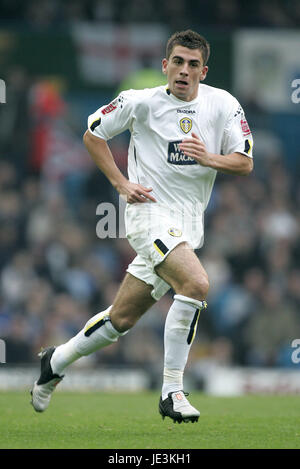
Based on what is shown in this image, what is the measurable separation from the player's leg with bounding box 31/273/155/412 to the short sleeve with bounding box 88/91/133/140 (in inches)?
40.0

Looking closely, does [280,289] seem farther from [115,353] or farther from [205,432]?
[205,432]

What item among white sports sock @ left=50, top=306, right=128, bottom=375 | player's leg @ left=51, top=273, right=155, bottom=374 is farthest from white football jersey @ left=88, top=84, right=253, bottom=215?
white sports sock @ left=50, top=306, right=128, bottom=375

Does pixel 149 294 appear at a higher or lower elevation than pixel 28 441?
higher

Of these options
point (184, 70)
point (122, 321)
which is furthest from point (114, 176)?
point (122, 321)

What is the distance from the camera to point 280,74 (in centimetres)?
1741

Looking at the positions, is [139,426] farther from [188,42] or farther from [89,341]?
[188,42]

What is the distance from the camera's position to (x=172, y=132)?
6.97 m

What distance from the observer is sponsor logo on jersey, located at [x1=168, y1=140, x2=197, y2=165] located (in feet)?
22.7

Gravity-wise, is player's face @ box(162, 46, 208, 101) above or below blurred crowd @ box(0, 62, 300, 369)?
above

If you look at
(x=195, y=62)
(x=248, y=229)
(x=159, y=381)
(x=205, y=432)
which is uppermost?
(x=195, y=62)

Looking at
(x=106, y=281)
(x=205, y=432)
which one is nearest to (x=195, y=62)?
(x=205, y=432)

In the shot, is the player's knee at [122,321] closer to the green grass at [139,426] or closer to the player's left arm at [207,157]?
the green grass at [139,426]

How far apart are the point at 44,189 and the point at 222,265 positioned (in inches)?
126

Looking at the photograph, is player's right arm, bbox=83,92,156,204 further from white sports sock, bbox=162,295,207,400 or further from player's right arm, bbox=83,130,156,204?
white sports sock, bbox=162,295,207,400
